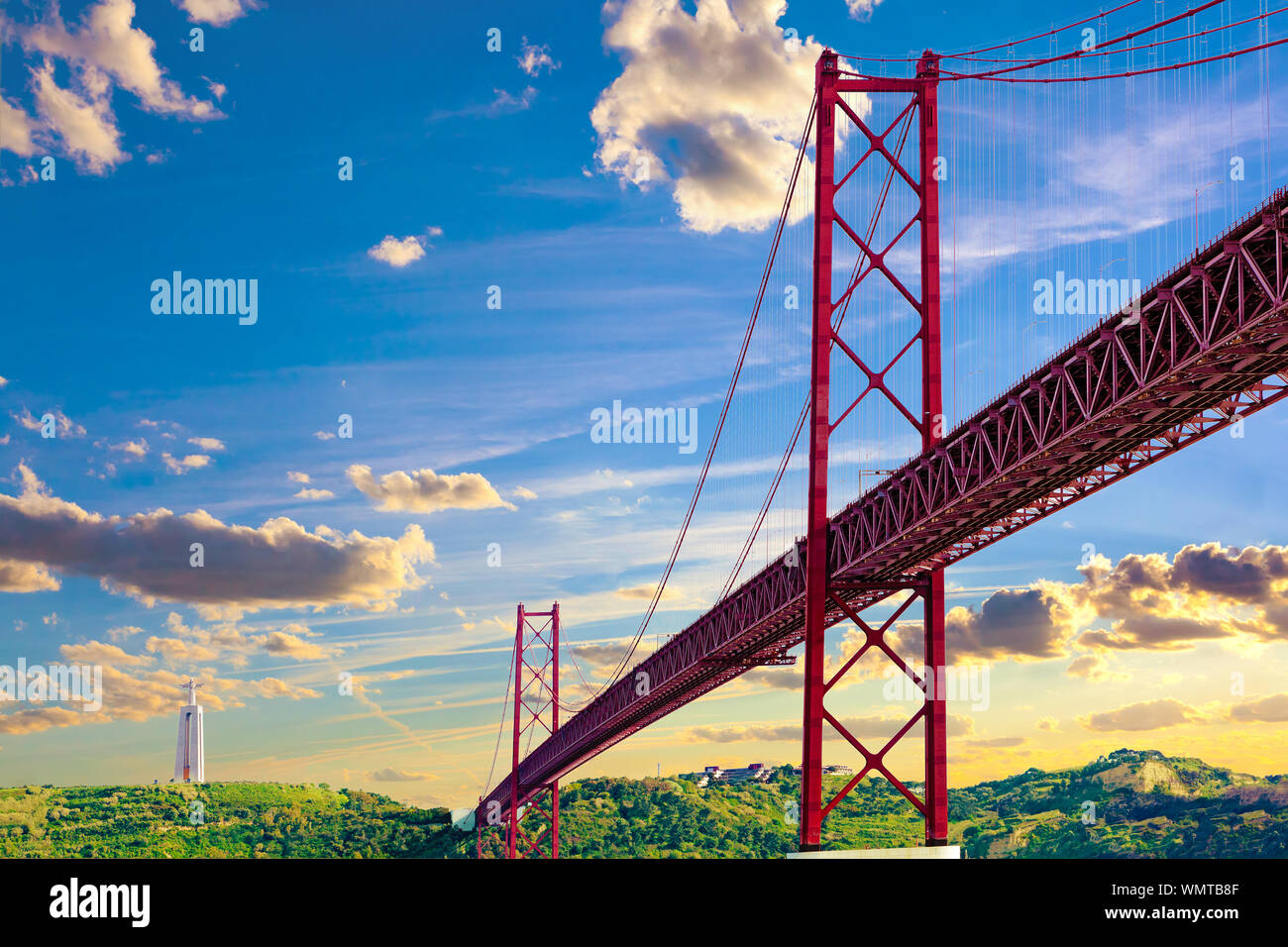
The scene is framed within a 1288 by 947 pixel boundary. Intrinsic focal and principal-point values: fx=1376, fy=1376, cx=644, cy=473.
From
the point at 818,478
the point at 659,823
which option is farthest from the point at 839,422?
the point at 659,823

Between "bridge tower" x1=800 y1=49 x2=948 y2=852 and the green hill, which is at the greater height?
"bridge tower" x1=800 y1=49 x2=948 y2=852

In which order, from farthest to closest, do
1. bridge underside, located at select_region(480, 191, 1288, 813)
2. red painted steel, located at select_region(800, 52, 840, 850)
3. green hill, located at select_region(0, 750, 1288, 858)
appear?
green hill, located at select_region(0, 750, 1288, 858)
red painted steel, located at select_region(800, 52, 840, 850)
bridge underside, located at select_region(480, 191, 1288, 813)

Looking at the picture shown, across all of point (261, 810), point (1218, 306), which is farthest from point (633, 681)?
point (261, 810)

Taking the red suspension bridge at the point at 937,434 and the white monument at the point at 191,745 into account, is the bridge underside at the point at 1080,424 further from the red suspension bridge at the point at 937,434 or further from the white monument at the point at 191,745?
the white monument at the point at 191,745

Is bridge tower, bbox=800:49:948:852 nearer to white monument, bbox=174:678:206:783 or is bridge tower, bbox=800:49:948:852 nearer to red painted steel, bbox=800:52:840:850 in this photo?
red painted steel, bbox=800:52:840:850

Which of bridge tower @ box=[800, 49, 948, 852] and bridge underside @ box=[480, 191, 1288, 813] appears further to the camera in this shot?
bridge tower @ box=[800, 49, 948, 852]

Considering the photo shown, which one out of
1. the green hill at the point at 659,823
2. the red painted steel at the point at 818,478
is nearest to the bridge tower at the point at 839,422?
the red painted steel at the point at 818,478

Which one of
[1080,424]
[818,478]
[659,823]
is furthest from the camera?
[659,823]

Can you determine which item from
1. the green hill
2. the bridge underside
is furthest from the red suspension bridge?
the green hill

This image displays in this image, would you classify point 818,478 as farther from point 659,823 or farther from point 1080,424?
point 659,823
